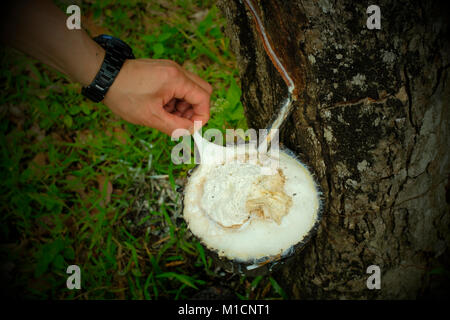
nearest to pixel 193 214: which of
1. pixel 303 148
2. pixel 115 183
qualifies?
pixel 303 148

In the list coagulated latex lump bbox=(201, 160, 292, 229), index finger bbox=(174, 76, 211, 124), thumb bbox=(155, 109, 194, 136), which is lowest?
coagulated latex lump bbox=(201, 160, 292, 229)

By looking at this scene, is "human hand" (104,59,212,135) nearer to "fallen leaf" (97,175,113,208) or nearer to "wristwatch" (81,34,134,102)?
"wristwatch" (81,34,134,102)

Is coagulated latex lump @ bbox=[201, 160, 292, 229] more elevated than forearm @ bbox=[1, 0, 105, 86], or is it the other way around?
forearm @ bbox=[1, 0, 105, 86]

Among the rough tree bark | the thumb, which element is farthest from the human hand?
the rough tree bark

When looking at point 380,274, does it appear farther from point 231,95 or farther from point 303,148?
point 231,95

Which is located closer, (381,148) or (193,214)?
(381,148)

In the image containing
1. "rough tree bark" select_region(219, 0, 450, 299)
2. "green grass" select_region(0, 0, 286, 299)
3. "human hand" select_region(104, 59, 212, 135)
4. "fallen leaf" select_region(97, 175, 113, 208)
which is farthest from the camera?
"fallen leaf" select_region(97, 175, 113, 208)
